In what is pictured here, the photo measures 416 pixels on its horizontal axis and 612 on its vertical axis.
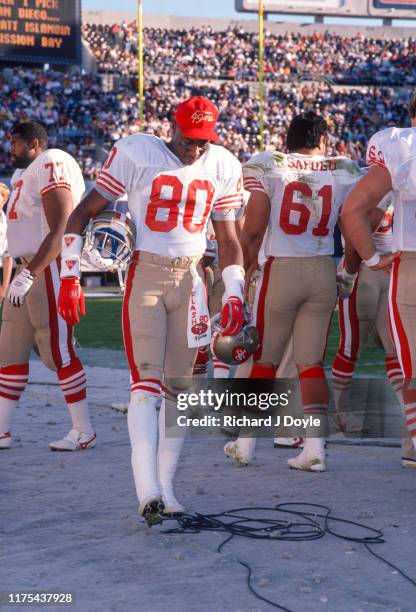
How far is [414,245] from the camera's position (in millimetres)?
4258

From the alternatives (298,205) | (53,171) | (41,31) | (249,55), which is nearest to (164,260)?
(298,205)

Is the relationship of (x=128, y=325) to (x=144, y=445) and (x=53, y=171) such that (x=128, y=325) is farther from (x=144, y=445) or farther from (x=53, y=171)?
(x=53, y=171)

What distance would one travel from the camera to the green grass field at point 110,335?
11.0 metres

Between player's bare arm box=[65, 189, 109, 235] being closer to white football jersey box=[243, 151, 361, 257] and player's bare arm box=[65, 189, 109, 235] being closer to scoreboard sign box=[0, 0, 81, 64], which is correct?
white football jersey box=[243, 151, 361, 257]

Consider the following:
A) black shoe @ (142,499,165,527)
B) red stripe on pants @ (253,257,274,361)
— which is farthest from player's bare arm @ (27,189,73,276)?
black shoe @ (142,499,165,527)

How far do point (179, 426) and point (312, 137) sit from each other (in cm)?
210

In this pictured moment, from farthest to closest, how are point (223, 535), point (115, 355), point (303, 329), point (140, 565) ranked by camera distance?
point (115, 355)
point (303, 329)
point (223, 535)
point (140, 565)

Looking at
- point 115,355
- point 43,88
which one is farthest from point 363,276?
point 43,88

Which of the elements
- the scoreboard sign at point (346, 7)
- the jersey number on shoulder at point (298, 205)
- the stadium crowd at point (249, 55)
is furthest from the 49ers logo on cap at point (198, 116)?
the scoreboard sign at point (346, 7)

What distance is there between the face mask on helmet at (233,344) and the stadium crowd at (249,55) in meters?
37.4

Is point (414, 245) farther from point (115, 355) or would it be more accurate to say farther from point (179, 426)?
point (115, 355)

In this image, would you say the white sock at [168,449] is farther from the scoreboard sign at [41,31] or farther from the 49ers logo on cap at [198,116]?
the scoreboard sign at [41,31]

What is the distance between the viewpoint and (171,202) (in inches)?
179

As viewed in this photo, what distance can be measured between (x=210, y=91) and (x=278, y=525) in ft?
126
